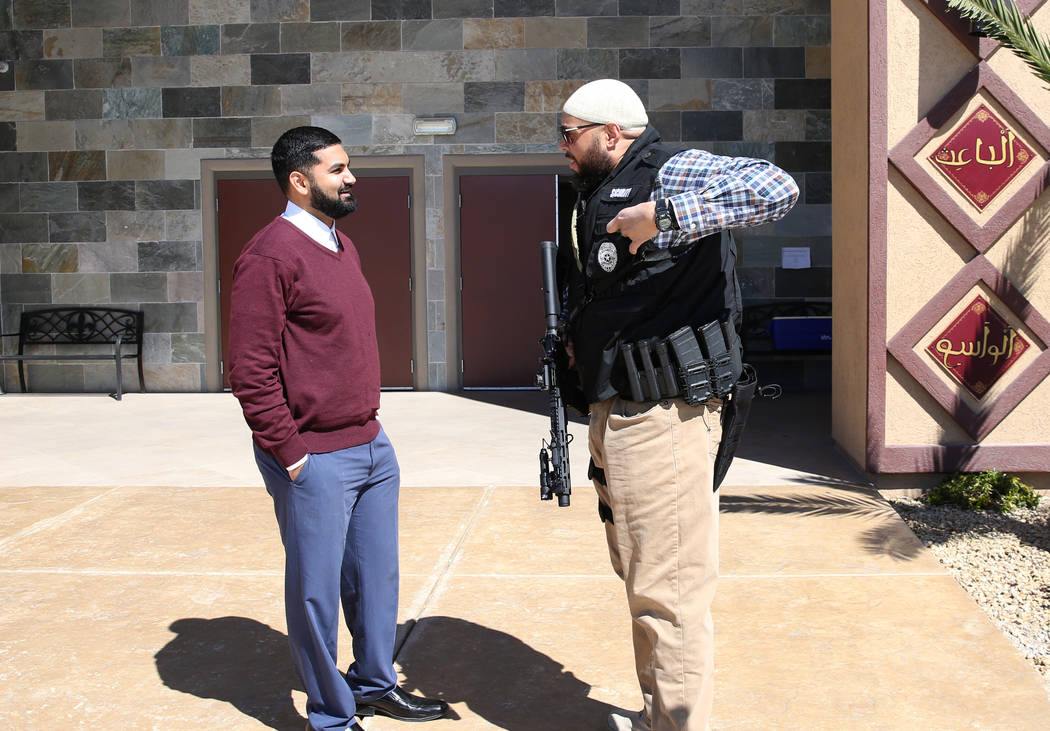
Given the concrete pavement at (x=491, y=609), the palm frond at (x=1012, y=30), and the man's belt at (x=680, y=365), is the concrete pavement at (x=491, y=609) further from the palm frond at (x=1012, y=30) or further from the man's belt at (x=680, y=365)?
the palm frond at (x=1012, y=30)

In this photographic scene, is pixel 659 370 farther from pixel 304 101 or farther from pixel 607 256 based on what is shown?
pixel 304 101

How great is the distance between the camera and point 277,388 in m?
3.14

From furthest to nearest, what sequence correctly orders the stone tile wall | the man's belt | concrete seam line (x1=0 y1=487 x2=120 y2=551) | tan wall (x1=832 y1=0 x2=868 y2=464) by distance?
the stone tile wall
tan wall (x1=832 y1=0 x2=868 y2=464)
concrete seam line (x1=0 y1=487 x2=120 y2=551)
the man's belt

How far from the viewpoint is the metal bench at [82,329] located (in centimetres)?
1211

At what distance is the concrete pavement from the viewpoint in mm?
3549

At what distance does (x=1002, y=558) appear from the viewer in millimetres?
5234

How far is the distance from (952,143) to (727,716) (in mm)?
4158

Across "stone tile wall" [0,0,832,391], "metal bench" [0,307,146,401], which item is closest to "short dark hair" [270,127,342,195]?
"stone tile wall" [0,0,832,391]

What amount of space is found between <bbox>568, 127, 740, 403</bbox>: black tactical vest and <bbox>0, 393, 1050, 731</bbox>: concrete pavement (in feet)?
4.23

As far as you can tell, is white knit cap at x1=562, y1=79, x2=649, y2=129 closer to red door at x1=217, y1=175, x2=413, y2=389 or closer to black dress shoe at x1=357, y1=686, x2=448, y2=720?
black dress shoe at x1=357, y1=686, x2=448, y2=720

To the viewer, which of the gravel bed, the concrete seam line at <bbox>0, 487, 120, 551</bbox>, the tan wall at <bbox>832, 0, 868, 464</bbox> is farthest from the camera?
the tan wall at <bbox>832, 0, 868, 464</bbox>

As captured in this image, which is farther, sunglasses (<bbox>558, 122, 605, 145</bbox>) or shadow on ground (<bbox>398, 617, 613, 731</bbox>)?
shadow on ground (<bbox>398, 617, 613, 731</bbox>)

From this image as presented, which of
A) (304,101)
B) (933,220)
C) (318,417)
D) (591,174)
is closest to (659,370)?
(591,174)

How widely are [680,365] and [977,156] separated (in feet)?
13.6
